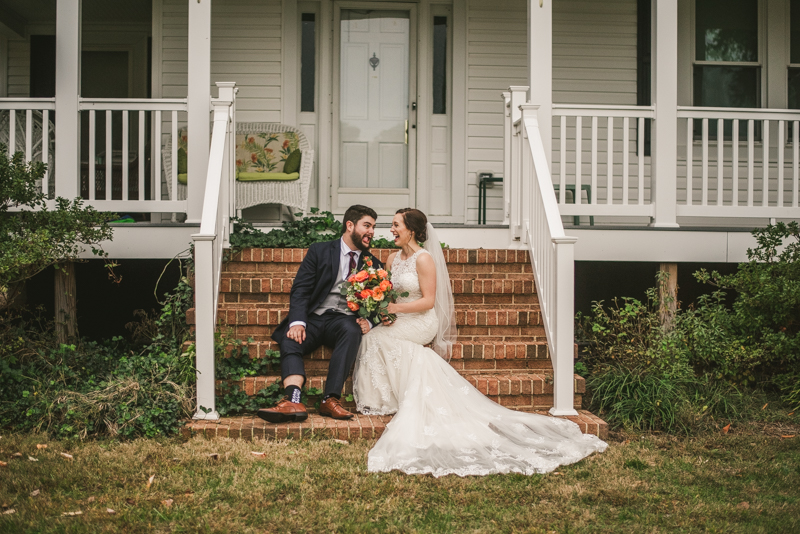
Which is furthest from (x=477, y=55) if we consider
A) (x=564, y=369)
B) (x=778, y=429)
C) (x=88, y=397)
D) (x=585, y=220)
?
(x=88, y=397)

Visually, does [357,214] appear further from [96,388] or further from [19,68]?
[19,68]

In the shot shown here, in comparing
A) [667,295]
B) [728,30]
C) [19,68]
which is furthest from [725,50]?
[19,68]

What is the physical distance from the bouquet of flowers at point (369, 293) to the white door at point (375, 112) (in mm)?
3409

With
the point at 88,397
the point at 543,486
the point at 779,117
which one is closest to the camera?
the point at 543,486

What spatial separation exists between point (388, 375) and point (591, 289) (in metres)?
4.89

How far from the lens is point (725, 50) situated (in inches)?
314

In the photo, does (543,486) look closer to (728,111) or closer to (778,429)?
(778,429)

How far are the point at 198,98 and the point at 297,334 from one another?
8.29 feet

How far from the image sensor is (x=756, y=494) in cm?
341

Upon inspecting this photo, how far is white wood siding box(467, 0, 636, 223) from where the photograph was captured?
7.73 m

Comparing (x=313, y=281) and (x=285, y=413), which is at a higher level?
(x=313, y=281)

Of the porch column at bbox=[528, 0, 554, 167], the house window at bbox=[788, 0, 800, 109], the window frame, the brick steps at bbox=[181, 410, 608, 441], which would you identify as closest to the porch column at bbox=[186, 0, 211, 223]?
the brick steps at bbox=[181, 410, 608, 441]

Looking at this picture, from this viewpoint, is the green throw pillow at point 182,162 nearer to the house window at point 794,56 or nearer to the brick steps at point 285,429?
the brick steps at point 285,429

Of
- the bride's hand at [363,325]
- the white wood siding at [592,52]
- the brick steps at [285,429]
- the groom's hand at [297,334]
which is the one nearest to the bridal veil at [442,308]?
the bride's hand at [363,325]
